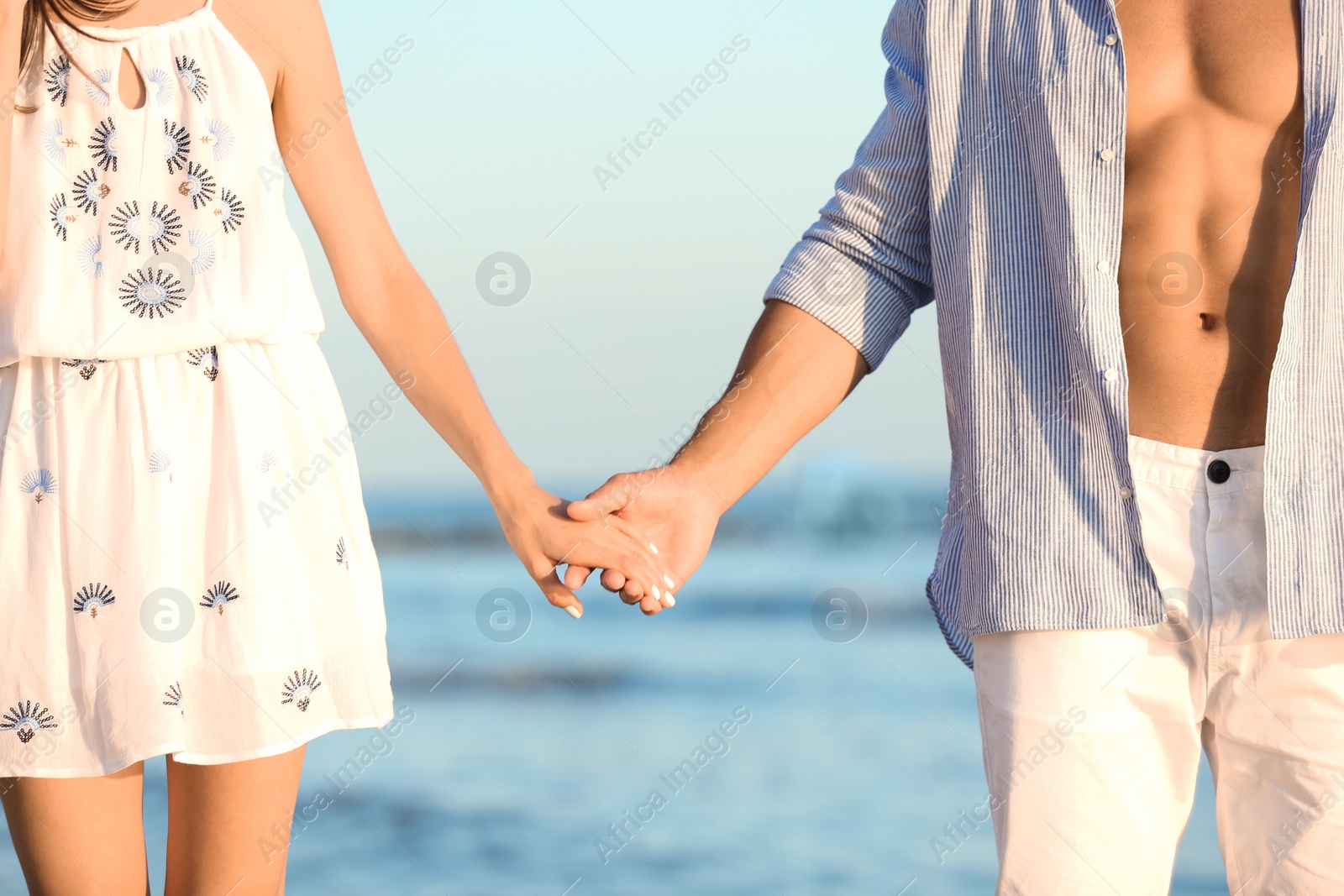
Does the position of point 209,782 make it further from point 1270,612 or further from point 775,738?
point 775,738

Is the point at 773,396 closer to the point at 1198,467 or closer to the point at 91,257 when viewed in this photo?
the point at 1198,467

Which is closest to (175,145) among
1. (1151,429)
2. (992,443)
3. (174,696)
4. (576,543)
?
(174,696)

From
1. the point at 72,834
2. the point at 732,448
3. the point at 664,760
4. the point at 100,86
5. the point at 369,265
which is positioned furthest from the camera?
the point at 664,760

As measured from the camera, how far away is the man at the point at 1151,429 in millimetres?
1771

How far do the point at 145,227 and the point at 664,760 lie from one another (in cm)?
651

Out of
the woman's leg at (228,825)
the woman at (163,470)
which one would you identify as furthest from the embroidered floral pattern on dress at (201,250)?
the woman's leg at (228,825)

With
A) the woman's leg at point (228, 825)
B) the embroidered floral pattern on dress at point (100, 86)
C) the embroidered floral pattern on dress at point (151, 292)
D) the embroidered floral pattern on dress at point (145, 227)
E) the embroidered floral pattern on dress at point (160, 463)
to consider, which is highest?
the embroidered floral pattern on dress at point (100, 86)

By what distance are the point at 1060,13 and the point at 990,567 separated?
870 mm

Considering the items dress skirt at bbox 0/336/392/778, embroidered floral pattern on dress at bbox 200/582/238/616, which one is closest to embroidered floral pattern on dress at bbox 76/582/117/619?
dress skirt at bbox 0/336/392/778

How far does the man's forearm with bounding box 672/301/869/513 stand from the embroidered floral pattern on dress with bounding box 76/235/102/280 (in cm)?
108

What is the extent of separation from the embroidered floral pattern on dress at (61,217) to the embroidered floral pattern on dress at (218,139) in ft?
0.74

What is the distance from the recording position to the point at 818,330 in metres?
2.25

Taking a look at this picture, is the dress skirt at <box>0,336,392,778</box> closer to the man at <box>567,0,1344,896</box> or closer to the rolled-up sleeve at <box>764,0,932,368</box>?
the rolled-up sleeve at <box>764,0,932,368</box>

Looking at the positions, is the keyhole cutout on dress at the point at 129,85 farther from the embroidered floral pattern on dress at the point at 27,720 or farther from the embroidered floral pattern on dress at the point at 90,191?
the embroidered floral pattern on dress at the point at 27,720
